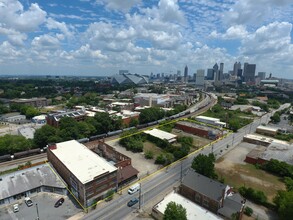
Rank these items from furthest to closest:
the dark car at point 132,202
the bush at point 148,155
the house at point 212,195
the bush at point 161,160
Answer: the bush at point 148,155
the bush at point 161,160
the dark car at point 132,202
the house at point 212,195

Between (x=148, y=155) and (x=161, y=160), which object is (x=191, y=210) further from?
(x=148, y=155)

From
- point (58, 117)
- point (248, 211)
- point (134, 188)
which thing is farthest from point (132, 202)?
point (58, 117)

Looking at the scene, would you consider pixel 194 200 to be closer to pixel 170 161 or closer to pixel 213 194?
pixel 213 194

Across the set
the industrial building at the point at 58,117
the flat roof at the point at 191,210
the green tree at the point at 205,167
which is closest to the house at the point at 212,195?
the flat roof at the point at 191,210

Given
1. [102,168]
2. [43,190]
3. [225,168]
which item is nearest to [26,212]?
[43,190]

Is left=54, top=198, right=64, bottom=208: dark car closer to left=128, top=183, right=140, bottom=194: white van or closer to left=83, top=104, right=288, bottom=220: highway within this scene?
left=83, top=104, right=288, bottom=220: highway

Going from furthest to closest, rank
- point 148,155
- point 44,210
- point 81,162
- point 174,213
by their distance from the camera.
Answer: point 148,155, point 81,162, point 44,210, point 174,213

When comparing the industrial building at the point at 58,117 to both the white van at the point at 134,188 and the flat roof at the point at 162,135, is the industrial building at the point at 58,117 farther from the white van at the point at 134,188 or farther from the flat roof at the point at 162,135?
the white van at the point at 134,188

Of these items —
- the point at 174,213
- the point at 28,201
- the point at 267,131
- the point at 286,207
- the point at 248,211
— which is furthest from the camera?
the point at 267,131

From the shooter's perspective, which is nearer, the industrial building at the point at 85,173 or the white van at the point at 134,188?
the industrial building at the point at 85,173
